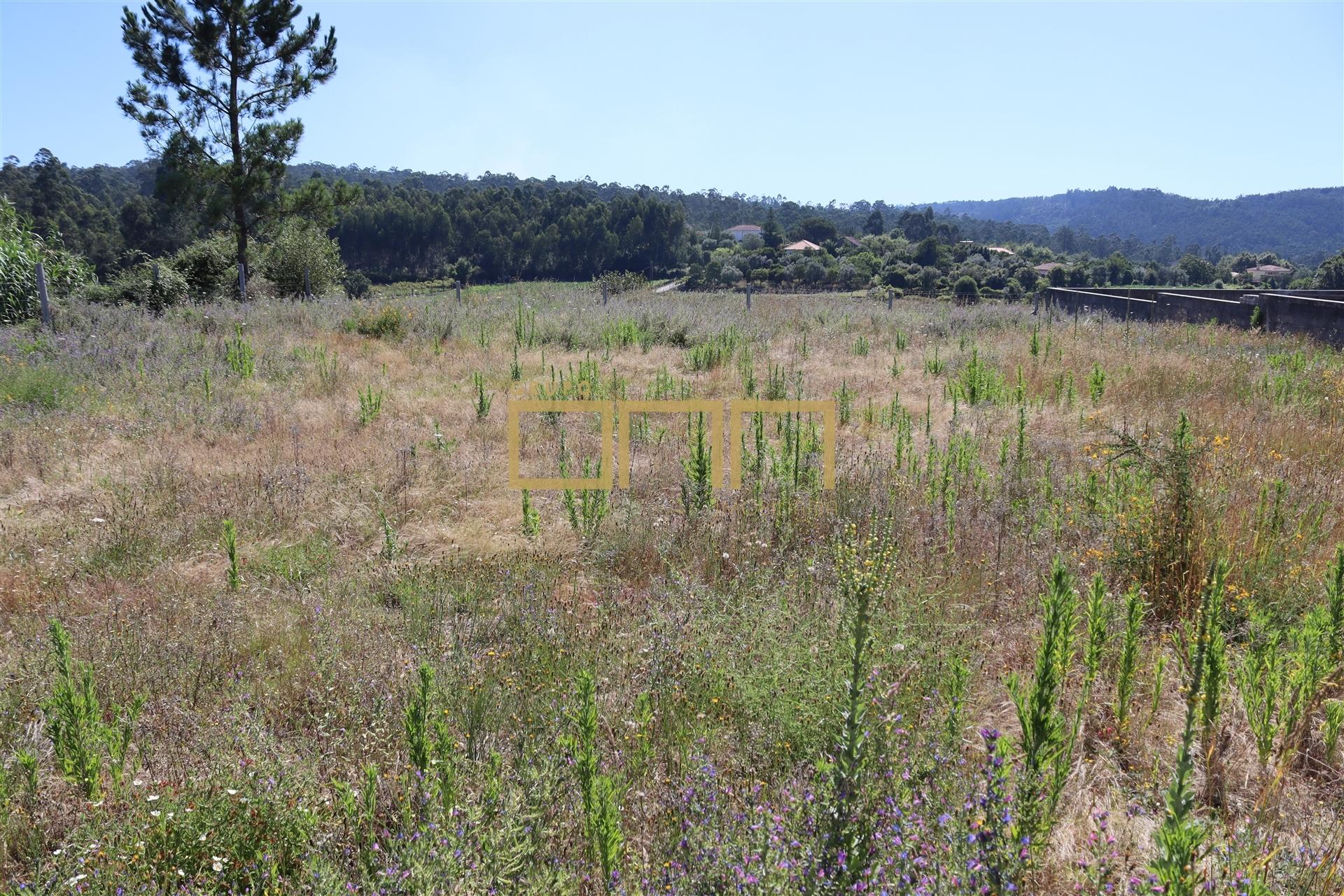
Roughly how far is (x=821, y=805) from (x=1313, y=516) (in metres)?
3.94

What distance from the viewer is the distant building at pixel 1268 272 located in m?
59.0

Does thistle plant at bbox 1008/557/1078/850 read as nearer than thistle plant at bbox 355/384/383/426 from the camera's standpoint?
Yes

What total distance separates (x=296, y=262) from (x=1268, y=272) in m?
77.3

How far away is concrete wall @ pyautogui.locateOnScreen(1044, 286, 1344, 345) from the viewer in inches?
436

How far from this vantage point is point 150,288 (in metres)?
16.0

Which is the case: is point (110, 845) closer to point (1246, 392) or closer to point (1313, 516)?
point (1313, 516)

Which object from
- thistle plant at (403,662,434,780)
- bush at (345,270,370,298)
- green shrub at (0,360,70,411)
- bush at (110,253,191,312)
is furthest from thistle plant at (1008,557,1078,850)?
bush at (345,270,370,298)

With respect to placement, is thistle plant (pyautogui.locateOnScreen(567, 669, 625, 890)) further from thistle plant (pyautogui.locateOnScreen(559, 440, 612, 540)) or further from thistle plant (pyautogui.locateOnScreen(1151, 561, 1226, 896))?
thistle plant (pyautogui.locateOnScreen(559, 440, 612, 540))

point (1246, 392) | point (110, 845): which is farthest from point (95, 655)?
point (1246, 392)

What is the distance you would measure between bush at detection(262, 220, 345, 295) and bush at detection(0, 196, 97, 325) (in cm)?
396

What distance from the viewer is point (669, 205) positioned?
75812 millimetres

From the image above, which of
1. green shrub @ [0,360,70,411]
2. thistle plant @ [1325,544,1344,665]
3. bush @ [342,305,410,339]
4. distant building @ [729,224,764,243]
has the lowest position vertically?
thistle plant @ [1325,544,1344,665]

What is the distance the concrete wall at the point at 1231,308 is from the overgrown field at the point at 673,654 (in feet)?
17.0

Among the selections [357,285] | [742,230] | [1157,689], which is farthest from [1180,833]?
[742,230]
